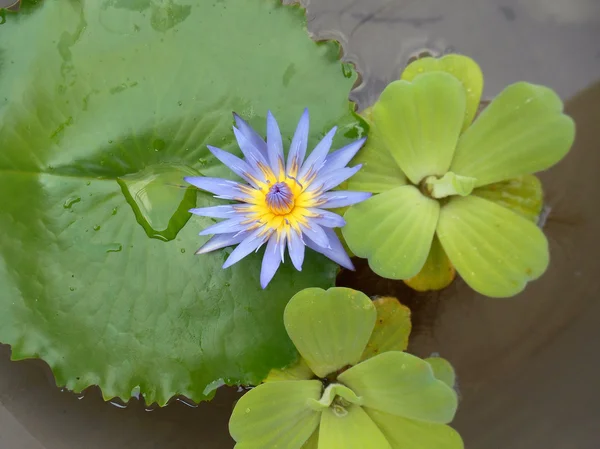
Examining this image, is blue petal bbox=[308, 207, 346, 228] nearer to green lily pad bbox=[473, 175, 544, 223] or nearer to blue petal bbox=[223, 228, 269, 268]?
blue petal bbox=[223, 228, 269, 268]

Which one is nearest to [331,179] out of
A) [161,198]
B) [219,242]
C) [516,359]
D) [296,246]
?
[296,246]

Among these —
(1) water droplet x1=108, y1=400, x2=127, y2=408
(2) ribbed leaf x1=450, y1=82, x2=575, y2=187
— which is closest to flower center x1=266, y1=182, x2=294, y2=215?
(2) ribbed leaf x1=450, y1=82, x2=575, y2=187

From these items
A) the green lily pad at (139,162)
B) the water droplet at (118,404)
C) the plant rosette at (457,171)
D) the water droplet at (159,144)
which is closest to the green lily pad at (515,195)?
the plant rosette at (457,171)

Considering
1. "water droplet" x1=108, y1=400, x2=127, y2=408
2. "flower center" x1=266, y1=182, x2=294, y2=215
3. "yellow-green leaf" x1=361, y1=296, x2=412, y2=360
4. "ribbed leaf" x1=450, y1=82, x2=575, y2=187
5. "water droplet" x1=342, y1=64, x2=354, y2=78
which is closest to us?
"flower center" x1=266, y1=182, x2=294, y2=215

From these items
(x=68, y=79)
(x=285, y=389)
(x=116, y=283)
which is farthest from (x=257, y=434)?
(x=68, y=79)

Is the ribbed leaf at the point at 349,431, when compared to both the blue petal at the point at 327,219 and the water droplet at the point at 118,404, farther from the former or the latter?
the water droplet at the point at 118,404

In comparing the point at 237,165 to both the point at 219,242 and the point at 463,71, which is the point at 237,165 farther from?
the point at 463,71
